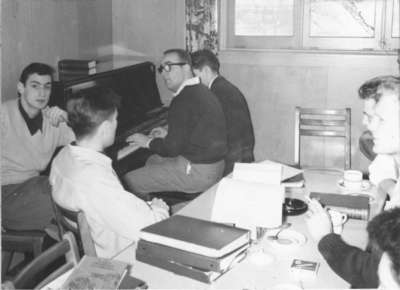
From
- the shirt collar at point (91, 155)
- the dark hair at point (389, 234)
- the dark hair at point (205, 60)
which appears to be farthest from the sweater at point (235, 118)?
the dark hair at point (389, 234)

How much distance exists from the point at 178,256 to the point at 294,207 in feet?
2.43

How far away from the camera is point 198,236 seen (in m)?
1.75

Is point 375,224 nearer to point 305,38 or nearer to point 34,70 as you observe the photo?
point 34,70

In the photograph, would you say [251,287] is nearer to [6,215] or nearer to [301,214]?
[301,214]

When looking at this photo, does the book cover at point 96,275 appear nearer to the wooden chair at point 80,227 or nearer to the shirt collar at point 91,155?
the wooden chair at point 80,227

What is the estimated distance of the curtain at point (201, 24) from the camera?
481 cm

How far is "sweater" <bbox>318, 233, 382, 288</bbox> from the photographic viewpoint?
1626 millimetres

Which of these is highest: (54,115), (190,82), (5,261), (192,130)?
(190,82)

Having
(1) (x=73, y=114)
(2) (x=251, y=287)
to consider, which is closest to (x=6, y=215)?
(1) (x=73, y=114)

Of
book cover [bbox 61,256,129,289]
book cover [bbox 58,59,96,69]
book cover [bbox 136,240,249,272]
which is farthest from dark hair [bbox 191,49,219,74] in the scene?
book cover [bbox 61,256,129,289]

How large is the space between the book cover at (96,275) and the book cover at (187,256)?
248 mm

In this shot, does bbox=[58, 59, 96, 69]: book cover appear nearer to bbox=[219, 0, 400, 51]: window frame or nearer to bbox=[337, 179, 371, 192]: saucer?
bbox=[219, 0, 400, 51]: window frame

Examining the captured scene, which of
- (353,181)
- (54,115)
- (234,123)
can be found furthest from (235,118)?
(353,181)

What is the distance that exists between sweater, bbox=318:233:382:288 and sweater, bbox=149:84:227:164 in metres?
1.74
